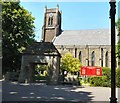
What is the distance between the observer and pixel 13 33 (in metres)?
34.3

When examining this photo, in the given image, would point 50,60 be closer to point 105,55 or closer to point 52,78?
point 52,78

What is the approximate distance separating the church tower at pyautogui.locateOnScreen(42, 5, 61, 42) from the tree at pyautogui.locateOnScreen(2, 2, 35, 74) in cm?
4377

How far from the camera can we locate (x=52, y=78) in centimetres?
2438

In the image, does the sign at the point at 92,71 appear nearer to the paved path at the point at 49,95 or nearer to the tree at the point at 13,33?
the tree at the point at 13,33

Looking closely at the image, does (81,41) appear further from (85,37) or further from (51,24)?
(51,24)

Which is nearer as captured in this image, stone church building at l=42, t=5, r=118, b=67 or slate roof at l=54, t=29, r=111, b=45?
stone church building at l=42, t=5, r=118, b=67

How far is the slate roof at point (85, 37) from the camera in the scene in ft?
240

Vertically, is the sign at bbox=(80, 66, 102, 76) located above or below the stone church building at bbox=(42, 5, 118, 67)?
below

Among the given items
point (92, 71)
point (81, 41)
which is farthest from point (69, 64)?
point (92, 71)

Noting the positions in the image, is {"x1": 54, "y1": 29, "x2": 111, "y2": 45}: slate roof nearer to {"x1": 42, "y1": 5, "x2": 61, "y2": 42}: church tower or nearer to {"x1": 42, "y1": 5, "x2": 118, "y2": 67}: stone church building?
{"x1": 42, "y1": 5, "x2": 118, "y2": 67}: stone church building

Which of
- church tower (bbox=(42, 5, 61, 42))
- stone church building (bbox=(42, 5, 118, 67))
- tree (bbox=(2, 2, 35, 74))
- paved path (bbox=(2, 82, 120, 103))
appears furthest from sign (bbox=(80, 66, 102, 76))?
church tower (bbox=(42, 5, 61, 42))

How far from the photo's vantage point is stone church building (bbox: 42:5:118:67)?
7006 centimetres

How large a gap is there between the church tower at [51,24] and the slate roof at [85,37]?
9.20 ft

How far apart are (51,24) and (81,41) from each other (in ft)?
43.9
